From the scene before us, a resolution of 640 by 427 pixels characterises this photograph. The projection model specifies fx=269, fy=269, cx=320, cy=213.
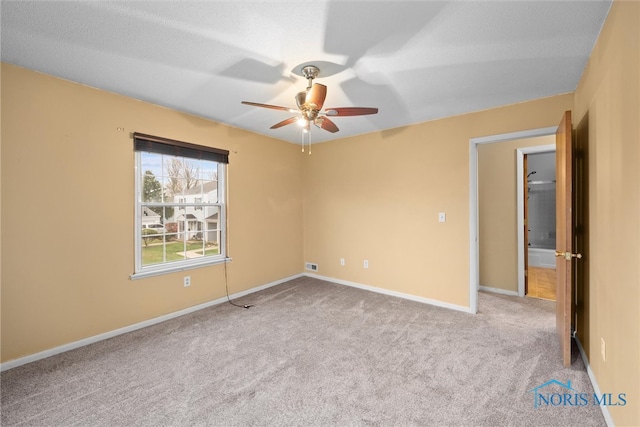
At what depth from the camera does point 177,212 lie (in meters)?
3.33

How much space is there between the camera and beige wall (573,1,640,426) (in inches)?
50.1

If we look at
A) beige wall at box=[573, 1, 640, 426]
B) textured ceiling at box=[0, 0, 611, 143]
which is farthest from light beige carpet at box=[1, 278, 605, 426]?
textured ceiling at box=[0, 0, 611, 143]

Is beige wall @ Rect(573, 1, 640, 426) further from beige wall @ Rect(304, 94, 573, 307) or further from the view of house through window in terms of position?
the view of house through window

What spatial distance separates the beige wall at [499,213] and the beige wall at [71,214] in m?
4.12

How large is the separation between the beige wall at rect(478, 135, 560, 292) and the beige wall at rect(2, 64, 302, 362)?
13.5 ft

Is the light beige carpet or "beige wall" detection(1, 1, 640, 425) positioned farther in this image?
the light beige carpet

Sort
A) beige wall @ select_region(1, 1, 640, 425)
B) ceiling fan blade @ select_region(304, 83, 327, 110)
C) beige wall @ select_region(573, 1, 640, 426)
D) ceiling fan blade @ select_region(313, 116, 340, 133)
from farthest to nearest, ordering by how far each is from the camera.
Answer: ceiling fan blade @ select_region(313, 116, 340, 133)
ceiling fan blade @ select_region(304, 83, 327, 110)
beige wall @ select_region(1, 1, 640, 425)
beige wall @ select_region(573, 1, 640, 426)

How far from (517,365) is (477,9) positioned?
2605mm

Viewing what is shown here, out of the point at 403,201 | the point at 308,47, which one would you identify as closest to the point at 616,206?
the point at 308,47

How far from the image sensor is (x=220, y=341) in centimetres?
262

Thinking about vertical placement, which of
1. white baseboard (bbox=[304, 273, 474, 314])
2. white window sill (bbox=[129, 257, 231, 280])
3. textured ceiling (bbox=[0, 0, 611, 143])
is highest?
textured ceiling (bbox=[0, 0, 611, 143])

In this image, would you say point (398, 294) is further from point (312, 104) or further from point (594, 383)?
point (312, 104)

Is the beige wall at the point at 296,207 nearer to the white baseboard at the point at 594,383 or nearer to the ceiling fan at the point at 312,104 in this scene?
the white baseboard at the point at 594,383

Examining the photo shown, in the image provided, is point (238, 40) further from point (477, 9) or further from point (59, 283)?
point (59, 283)
